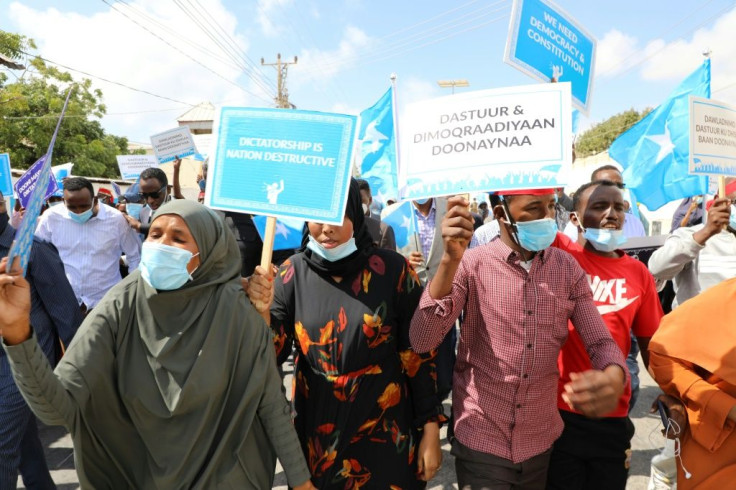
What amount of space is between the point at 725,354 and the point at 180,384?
1.91 m

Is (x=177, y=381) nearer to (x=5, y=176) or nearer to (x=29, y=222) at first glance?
(x=29, y=222)

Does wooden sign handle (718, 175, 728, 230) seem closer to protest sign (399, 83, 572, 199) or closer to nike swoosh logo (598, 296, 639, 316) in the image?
nike swoosh logo (598, 296, 639, 316)

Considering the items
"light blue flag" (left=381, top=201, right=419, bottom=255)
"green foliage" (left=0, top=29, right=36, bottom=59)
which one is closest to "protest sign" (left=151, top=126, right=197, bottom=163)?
"light blue flag" (left=381, top=201, right=419, bottom=255)

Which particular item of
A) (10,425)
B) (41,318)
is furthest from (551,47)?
(10,425)

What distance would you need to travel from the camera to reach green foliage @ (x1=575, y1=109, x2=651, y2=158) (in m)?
34.7

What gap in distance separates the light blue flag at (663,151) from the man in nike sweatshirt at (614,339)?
2329mm

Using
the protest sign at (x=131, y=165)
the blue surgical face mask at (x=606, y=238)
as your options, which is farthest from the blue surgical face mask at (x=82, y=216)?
the protest sign at (x=131, y=165)

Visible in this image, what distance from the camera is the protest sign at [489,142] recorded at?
172 cm

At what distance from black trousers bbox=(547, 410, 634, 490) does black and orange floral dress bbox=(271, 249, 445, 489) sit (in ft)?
1.87

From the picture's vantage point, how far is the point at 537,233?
190 centimetres

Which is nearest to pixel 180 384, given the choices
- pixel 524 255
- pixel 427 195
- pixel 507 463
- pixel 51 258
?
pixel 427 195

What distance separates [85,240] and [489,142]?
151 inches

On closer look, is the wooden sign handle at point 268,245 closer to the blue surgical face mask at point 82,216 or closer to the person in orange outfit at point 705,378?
the person in orange outfit at point 705,378

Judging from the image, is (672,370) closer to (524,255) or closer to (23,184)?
(524,255)
